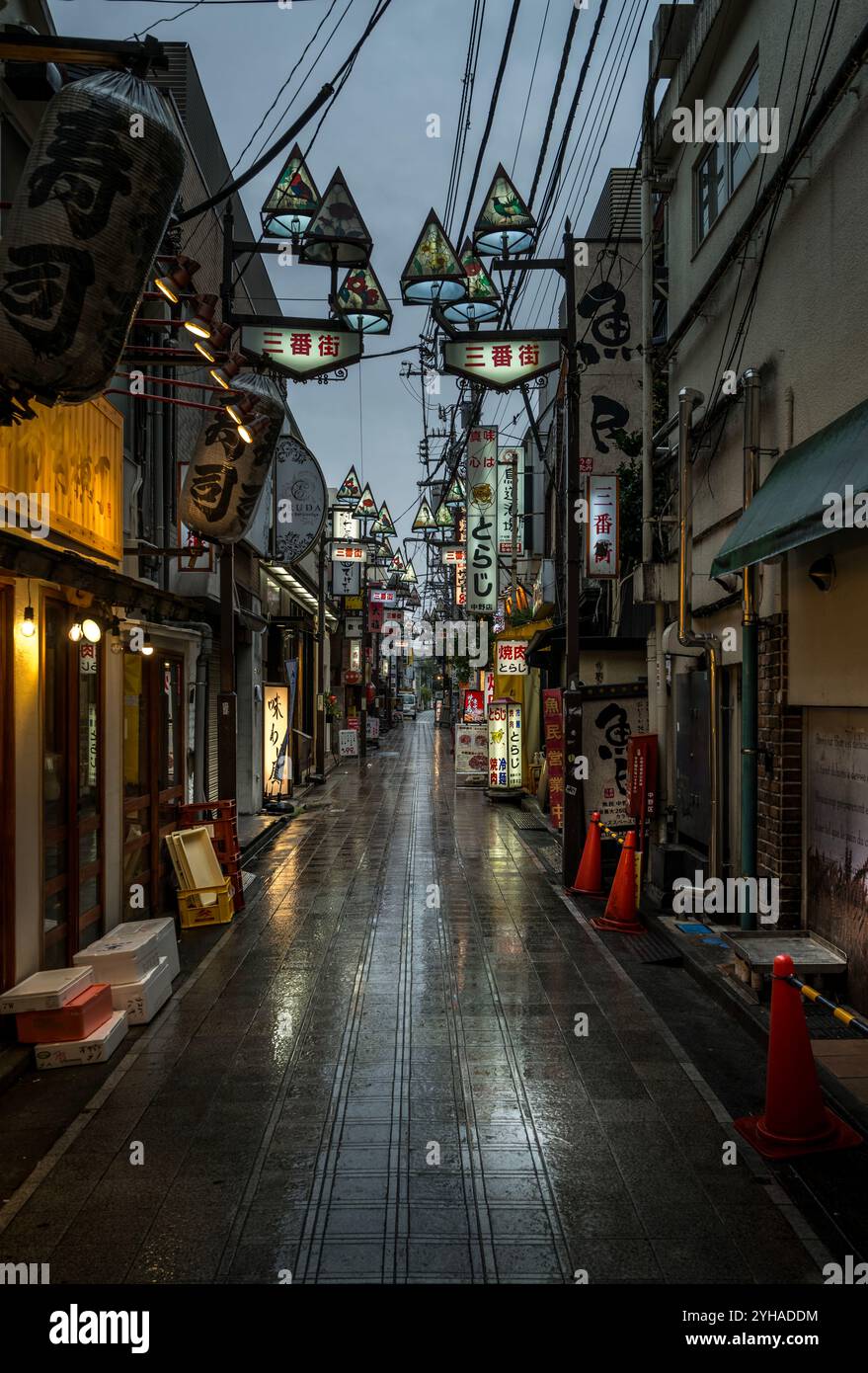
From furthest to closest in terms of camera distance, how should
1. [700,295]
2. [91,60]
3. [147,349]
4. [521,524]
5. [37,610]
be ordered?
[521,524]
[700,295]
[147,349]
[37,610]
[91,60]

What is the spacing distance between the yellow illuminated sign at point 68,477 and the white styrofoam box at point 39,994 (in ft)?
11.2

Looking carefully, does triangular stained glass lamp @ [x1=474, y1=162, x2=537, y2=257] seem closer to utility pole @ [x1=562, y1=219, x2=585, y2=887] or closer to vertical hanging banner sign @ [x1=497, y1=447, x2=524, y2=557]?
utility pole @ [x1=562, y1=219, x2=585, y2=887]

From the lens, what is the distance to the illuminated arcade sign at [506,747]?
2489cm

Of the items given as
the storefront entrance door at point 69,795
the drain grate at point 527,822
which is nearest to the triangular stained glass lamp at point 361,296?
the storefront entrance door at point 69,795

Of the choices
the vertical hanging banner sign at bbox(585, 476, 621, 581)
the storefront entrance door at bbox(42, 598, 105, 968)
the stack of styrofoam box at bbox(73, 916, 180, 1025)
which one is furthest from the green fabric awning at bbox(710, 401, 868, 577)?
the vertical hanging banner sign at bbox(585, 476, 621, 581)

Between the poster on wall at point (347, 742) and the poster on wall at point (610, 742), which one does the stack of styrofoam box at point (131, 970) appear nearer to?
the poster on wall at point (610, 742)

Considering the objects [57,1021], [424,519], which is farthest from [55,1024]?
[424,519]

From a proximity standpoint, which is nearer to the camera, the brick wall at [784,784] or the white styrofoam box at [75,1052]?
the white styrofoam box at [75,1052]

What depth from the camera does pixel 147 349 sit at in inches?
332

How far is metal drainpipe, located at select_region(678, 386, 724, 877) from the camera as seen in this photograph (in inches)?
420

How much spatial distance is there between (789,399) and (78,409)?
6856mm

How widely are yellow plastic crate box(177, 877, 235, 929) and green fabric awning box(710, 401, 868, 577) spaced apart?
22.5 feet
